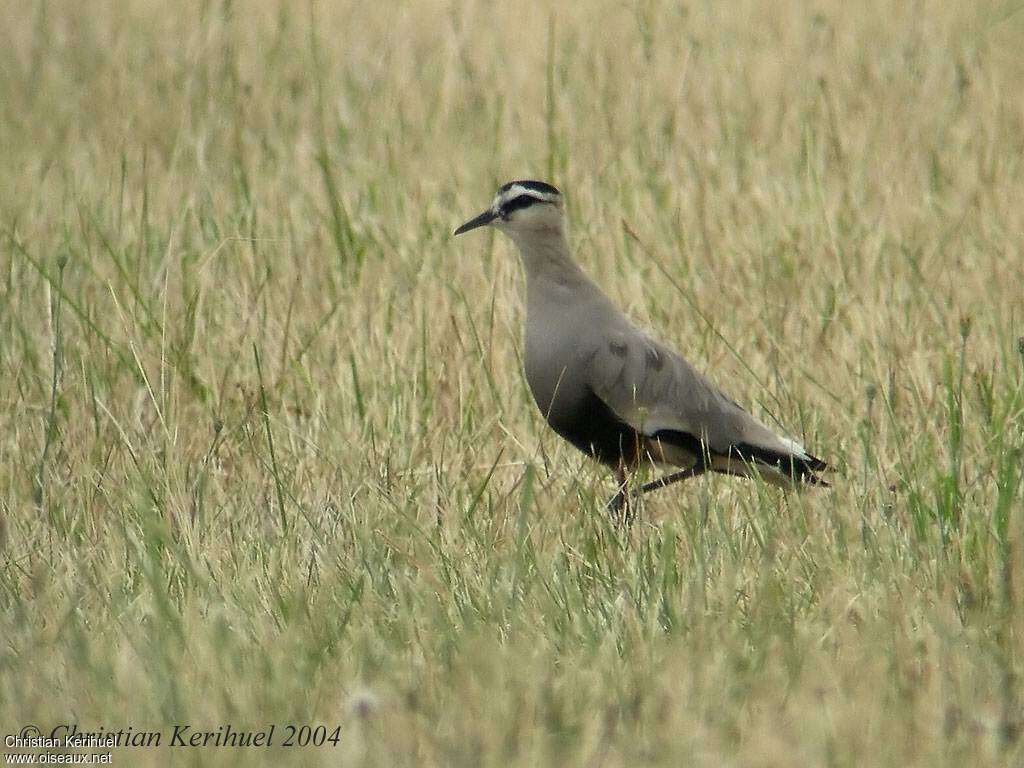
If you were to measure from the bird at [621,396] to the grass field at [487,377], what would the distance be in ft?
0.46

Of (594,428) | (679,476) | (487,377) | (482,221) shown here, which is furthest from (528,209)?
(679,476)

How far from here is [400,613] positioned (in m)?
3.56

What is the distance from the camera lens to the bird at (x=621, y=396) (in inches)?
186

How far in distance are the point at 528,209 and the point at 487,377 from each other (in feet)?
1.99

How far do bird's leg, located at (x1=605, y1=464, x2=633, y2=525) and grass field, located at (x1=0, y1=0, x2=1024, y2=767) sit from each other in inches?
4.5

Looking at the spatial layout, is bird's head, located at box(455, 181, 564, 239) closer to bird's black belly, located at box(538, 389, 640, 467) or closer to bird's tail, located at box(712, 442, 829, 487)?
bird's black belly, located at box(538, 389, 640, 467)

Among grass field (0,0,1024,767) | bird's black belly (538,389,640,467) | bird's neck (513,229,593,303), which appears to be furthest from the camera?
bird's neck (513,229,593,303)

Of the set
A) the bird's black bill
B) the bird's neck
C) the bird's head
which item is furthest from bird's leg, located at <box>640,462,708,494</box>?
the bird's black bill

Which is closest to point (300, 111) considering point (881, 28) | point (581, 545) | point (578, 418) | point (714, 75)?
point (714, 75)

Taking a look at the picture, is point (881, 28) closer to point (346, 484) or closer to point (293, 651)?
point (346, 484)

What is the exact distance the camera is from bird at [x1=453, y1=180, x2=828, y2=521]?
473 cm

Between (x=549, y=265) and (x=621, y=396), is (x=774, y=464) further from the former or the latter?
A: (x=549, y=265)

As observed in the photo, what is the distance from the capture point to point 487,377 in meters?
5.41

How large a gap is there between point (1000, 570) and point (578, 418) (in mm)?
1437
